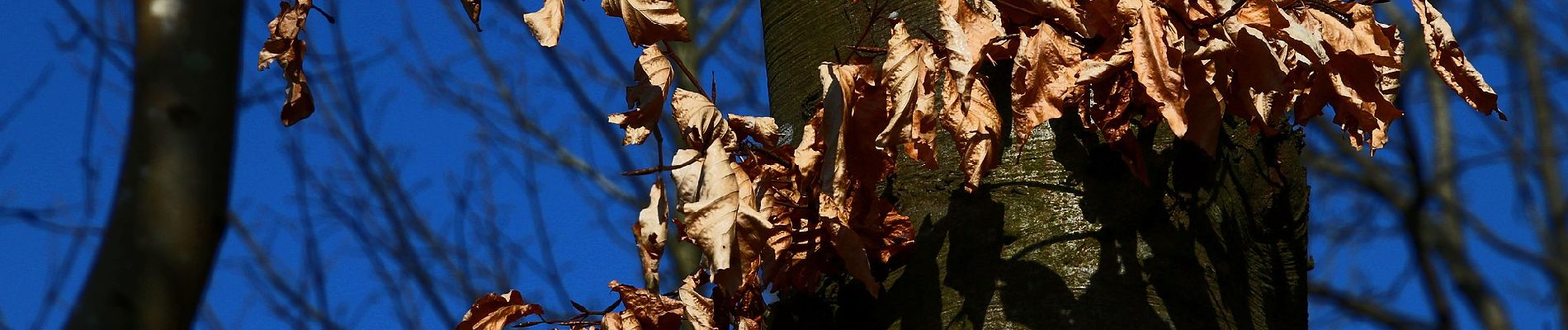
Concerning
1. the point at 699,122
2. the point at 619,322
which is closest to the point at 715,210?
the point at 699,122

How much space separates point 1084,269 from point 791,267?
36cm

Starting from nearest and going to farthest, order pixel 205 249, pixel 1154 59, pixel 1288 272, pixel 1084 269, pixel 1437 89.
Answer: pixel 205 249, pixel 1154 59, pixel 1084 269, pixel 1288 272, pixel 1437 89

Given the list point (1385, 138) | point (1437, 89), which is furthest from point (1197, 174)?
point (1437, 89)

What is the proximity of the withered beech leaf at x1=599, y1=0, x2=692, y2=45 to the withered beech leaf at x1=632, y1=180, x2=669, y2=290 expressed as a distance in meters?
0.19

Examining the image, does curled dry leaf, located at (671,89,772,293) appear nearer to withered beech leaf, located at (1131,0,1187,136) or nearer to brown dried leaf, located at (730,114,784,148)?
brown dried leaf, located at (730,114,784,148)

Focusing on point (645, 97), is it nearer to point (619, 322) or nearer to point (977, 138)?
point (619, 322)

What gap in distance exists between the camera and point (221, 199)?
4.03ft

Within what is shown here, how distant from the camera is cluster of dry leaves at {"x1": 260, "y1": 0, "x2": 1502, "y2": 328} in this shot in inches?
56.4

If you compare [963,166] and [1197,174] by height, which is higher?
[1197,174]

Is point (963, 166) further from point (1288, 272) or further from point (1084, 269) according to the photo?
point (1288, 272)

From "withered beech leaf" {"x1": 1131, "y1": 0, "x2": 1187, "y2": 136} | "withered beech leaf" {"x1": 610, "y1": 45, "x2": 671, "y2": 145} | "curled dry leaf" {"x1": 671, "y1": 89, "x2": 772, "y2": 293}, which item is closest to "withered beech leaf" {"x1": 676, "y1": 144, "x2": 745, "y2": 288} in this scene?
"curled dry leaf" {"x1": 671, "y1": 89, "x2": 772, "y2": 293}

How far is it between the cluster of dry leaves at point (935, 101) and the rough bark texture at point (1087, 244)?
0.06 metres

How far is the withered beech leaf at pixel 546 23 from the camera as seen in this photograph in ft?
4.98

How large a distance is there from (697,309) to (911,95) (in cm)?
39
